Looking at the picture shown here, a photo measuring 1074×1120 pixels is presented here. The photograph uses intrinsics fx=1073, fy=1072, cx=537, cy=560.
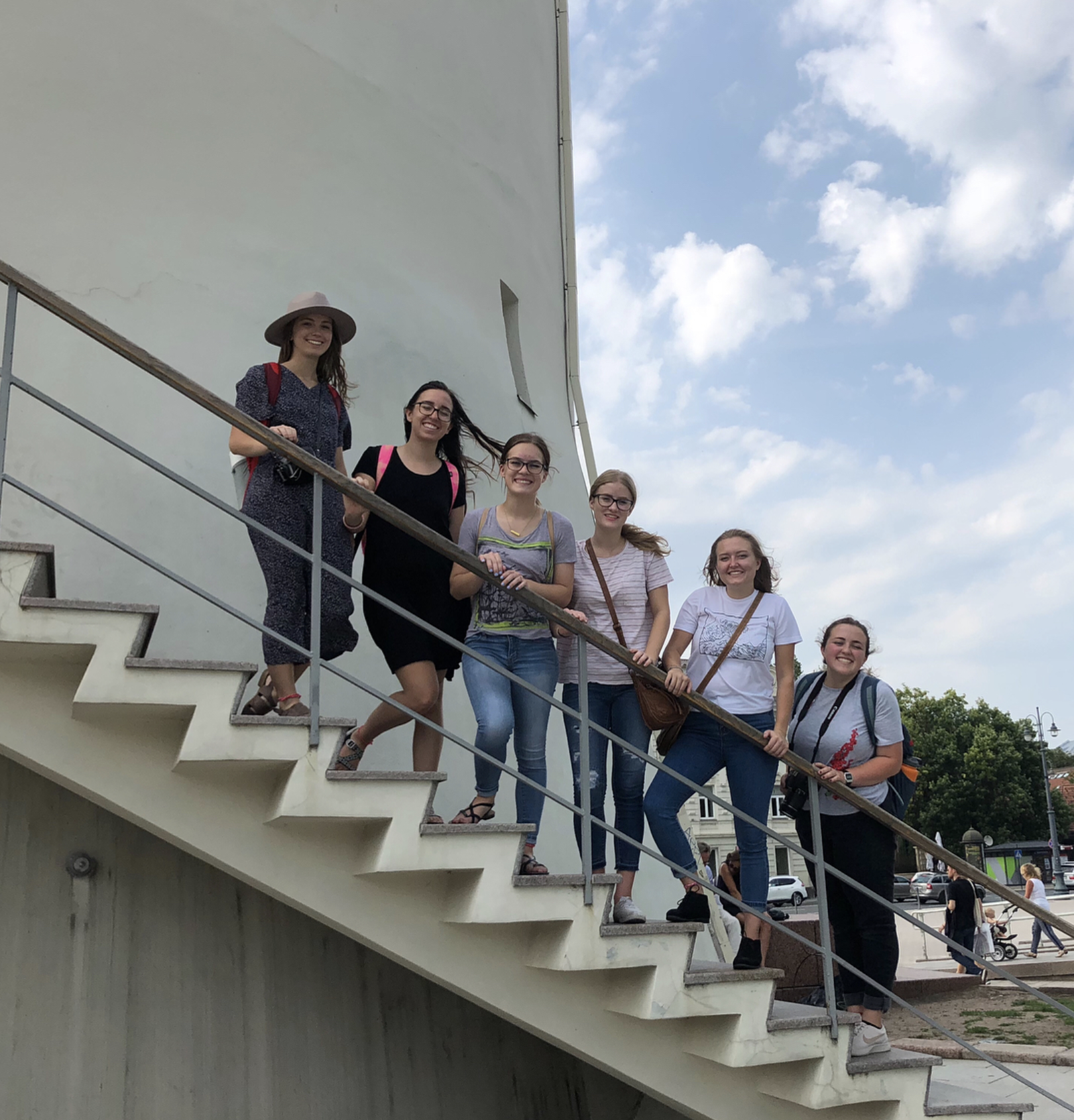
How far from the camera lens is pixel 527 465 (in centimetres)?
412

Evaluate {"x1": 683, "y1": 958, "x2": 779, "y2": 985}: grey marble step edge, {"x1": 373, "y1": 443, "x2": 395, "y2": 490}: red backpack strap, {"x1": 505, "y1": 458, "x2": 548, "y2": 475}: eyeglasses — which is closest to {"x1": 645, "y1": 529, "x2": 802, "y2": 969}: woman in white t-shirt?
{"x1": 683, "y1": 958, "x2": 779, "y2": 985}: grey marble step edge

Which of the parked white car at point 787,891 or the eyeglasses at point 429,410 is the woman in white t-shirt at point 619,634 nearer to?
the eyeglasses at point 429,410

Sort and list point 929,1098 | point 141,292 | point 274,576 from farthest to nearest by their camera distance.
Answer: point 141,292
point 929,1098
point 274,576

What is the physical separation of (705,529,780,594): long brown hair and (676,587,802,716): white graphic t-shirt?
0.07 meters

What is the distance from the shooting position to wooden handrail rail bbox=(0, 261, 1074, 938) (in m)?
3.44

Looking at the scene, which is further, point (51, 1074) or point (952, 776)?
point (952, 776)

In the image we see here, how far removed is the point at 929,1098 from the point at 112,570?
163 inches

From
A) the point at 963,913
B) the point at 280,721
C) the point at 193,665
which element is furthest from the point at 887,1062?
the point at 963,913

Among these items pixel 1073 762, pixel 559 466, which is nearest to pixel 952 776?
pixel 559 466

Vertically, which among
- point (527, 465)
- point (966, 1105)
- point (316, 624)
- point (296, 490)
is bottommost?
point (966, 1105)

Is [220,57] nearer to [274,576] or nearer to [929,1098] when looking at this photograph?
[274,576]

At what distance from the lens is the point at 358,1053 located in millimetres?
4816

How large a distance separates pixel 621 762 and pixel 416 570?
109 centimetres

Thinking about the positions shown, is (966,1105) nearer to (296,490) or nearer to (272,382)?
(296,490)
